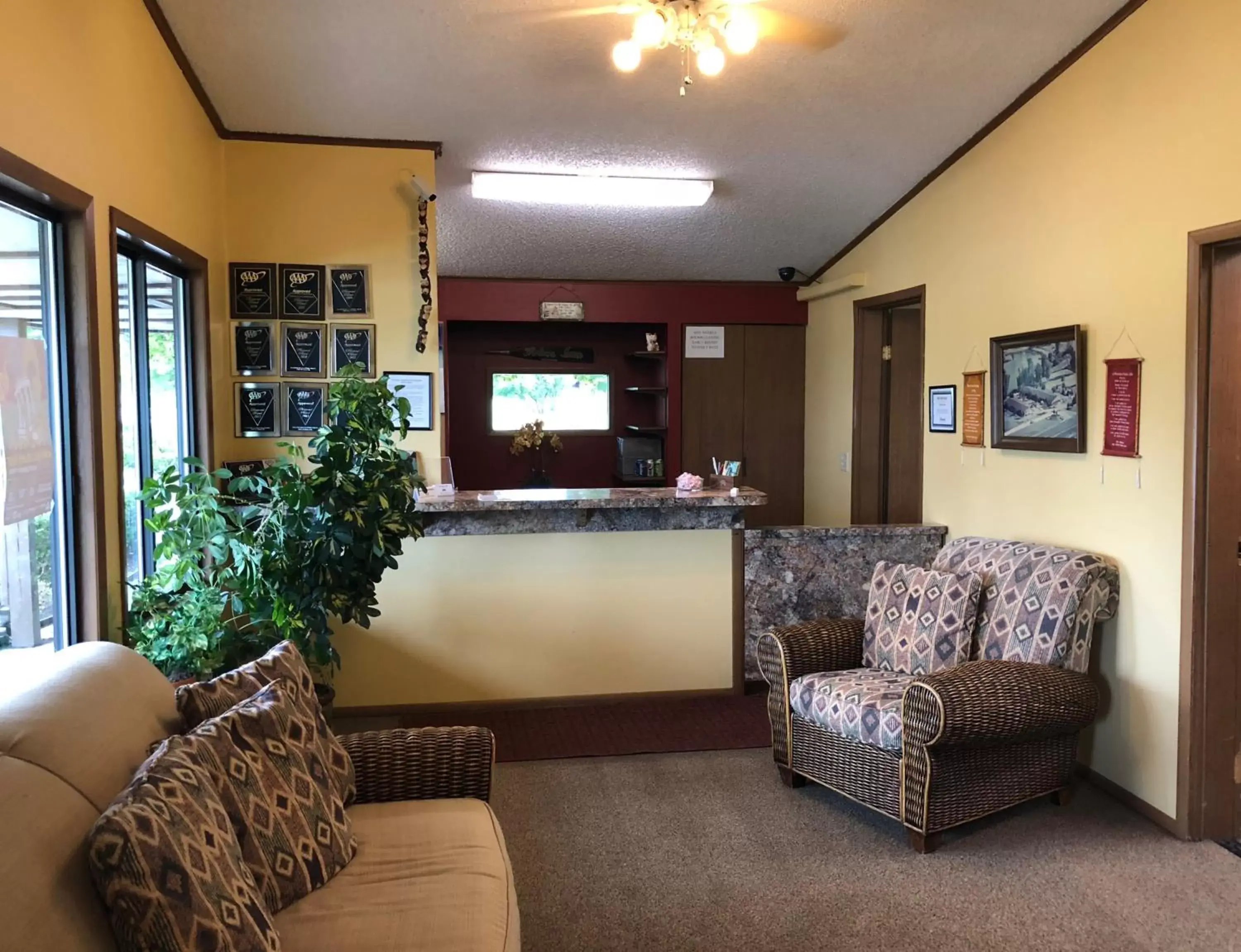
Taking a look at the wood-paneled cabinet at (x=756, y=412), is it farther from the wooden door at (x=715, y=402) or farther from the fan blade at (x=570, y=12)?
the fan blade at (x=570, y=12)

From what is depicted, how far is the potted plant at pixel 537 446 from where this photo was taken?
6289 millimetres

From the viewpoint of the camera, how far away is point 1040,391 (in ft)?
11.5

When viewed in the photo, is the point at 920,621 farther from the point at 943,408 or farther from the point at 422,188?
the point at 422,188

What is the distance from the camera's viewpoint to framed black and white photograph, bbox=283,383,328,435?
13.0 feet

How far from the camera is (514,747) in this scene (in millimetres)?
3582

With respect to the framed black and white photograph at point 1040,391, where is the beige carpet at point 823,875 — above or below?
below

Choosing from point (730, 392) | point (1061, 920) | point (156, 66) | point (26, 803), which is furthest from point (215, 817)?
point (730, 392)

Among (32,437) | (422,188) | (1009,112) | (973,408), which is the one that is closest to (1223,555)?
(973,408)

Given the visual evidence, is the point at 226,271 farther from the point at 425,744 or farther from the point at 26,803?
the point at 26,803

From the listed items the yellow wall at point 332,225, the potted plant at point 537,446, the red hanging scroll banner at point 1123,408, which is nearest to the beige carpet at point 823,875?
the red hanging scroll banner at point 1123,408

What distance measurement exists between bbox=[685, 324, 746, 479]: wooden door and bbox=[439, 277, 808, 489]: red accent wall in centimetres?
5

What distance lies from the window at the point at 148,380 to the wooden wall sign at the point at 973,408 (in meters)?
3.27

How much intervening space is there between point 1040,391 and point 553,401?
143 inches

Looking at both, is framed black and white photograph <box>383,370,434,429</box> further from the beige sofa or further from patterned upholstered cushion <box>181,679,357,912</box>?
patterned upholstered cushion <box>181,679,357,912</box>
